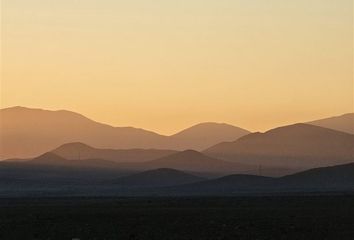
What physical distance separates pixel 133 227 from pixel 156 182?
471 feet

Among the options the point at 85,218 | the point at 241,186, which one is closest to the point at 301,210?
the point at 85,218

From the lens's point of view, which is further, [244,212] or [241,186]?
[241,186]

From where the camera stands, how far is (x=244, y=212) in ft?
205

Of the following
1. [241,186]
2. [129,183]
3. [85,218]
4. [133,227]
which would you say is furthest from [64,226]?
[129,183]

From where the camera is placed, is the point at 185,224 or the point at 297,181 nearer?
the point at 185,224

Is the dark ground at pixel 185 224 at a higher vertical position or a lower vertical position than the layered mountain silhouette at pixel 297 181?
lower

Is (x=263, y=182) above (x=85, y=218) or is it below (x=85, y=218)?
above

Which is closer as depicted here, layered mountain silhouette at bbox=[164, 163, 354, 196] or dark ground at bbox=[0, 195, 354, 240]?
dark ground at bbox=[0, 195, 354, 240]

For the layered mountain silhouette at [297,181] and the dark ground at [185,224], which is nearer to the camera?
the dark ground at [185,224]

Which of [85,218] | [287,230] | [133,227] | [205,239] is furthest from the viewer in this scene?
[85,218]

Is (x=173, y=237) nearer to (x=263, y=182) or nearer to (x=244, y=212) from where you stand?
(x=244, y=212)

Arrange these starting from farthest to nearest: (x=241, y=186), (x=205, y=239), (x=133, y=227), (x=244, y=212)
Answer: (x=241, y=186)
(x=244, y=212)
(x=133, y=227)
(x=205, y=239)

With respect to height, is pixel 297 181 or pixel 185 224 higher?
pixel 297 181

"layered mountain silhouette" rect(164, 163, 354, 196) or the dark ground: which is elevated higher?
"layered mountain silhouette" rect(164, 163, 354, 196)
